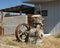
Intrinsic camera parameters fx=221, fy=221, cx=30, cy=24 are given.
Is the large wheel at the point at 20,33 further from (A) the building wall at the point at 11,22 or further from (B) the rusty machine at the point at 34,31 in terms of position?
(A) the building wall at the point at 11,22

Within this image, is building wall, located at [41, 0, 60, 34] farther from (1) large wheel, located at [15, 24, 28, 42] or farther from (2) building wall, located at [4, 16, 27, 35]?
(1) large wheel, located at [15, 24, 28, 42]

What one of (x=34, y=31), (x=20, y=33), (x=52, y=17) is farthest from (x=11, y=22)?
(x=34, y=31)

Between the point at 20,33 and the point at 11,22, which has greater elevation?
the point at 11,22

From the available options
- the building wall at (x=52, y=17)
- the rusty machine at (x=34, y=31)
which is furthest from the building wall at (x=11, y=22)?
the rusty machine at (x=34, y=31)

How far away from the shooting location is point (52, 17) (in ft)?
67.8

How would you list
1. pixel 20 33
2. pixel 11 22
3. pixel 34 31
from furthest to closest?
pixel 11 22 < pixel 20 33 < pixel 34 31

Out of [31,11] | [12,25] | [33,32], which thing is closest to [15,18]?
[12,25]

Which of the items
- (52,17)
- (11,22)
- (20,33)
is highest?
(52,17)

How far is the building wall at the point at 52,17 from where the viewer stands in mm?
20141

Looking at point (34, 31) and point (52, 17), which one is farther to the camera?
point (52, 17)

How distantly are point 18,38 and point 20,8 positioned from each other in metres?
10.3

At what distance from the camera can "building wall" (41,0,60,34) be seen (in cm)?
2014

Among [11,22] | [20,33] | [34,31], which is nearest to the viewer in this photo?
[34,31]

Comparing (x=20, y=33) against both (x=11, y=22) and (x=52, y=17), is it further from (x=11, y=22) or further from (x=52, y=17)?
(x=52, y=17)
